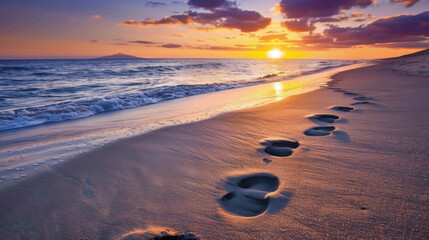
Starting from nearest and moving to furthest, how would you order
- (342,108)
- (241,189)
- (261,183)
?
(241,189), (261,183), (342,108)

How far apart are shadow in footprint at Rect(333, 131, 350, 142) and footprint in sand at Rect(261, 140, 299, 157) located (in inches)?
23.0

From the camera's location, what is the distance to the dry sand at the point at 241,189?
1424mm

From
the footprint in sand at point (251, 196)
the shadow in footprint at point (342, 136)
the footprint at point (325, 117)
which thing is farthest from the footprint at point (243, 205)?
the footprint at point (325, 117)

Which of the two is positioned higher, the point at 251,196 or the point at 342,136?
the point at 342,136

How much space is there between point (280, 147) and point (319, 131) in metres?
0.88

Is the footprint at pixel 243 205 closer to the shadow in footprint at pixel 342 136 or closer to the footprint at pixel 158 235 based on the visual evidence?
the footprint at pixel 158 235

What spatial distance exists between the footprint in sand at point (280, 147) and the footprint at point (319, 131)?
0.47 metres

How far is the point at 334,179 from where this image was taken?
1.94 m

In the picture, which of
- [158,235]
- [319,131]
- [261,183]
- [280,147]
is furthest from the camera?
[319,131]

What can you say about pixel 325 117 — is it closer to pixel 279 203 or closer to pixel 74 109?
pixel 279 203

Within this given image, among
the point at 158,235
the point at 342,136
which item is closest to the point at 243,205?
the point at 158,235

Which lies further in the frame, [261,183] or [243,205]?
[261,183]

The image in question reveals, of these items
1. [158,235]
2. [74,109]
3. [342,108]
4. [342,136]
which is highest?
[342,108]

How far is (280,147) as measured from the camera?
2.82 metres
